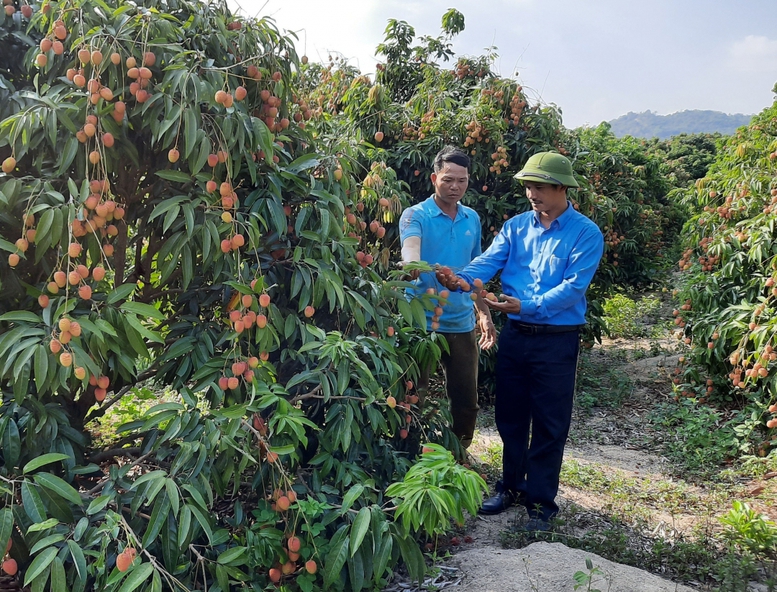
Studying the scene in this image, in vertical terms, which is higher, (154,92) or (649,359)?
(154,92)

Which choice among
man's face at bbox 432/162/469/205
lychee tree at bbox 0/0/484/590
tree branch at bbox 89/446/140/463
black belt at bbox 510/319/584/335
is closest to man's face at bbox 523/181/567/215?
man's face at bbox 432/162/469/205

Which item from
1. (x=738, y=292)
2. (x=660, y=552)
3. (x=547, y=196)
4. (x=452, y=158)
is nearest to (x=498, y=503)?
(x=660, y=552)

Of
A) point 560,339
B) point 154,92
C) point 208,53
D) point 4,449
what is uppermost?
point 208,53

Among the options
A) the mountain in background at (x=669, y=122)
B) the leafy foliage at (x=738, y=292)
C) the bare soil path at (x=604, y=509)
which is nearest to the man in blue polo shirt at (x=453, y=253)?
the bare soil path at (x=604, y=509)

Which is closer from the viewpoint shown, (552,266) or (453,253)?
(552,266)

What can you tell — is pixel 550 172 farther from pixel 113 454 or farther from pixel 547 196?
pixel 113 454

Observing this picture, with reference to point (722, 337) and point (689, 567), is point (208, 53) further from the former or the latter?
point (722, 337)

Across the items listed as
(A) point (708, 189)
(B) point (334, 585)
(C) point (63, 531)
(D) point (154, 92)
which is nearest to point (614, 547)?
(B) point (334, 585)

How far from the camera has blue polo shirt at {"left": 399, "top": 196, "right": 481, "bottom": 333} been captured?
3.01 meters

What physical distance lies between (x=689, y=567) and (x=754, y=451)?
171 centimetres

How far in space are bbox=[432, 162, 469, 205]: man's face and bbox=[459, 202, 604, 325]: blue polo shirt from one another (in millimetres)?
325

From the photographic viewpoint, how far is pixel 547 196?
271 cm

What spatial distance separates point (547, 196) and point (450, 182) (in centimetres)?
52

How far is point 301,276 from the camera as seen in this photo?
2043 mm
